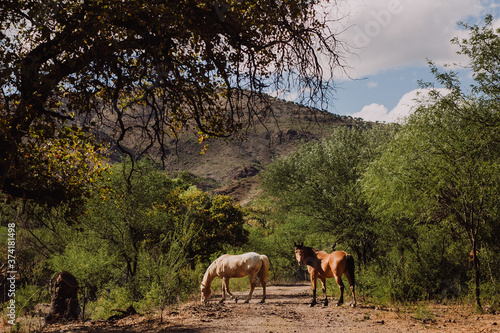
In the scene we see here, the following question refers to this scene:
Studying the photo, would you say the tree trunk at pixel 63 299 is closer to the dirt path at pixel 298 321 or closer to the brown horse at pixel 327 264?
the dirt path at pixel 298 321

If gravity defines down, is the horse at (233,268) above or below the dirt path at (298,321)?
above

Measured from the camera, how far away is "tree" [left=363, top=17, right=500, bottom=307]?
10.6 metres

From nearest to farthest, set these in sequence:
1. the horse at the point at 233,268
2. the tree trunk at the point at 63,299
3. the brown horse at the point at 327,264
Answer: the tree trunk at the point at 63,299, the brown horse at the point at 327,264, the horse at the point at 233,268

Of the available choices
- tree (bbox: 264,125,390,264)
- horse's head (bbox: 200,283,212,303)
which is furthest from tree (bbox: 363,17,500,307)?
horse's head (bbox: 200,283,212,303)

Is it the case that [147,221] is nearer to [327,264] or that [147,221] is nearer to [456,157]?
[327,264]

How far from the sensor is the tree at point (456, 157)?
10.6m

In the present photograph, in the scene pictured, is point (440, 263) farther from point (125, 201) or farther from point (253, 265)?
point (125, 201)

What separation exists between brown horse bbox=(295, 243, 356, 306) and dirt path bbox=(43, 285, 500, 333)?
1.28 metres

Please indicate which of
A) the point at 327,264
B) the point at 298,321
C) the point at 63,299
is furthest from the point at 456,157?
the point at 63,299

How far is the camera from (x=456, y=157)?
11.1 metres

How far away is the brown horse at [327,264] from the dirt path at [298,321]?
1.28 metres

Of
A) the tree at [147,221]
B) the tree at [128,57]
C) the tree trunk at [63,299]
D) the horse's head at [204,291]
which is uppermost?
the tree at [128,57]

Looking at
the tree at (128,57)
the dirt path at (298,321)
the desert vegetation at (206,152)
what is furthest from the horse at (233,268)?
the tree at (128,57)

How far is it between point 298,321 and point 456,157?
6924mm
